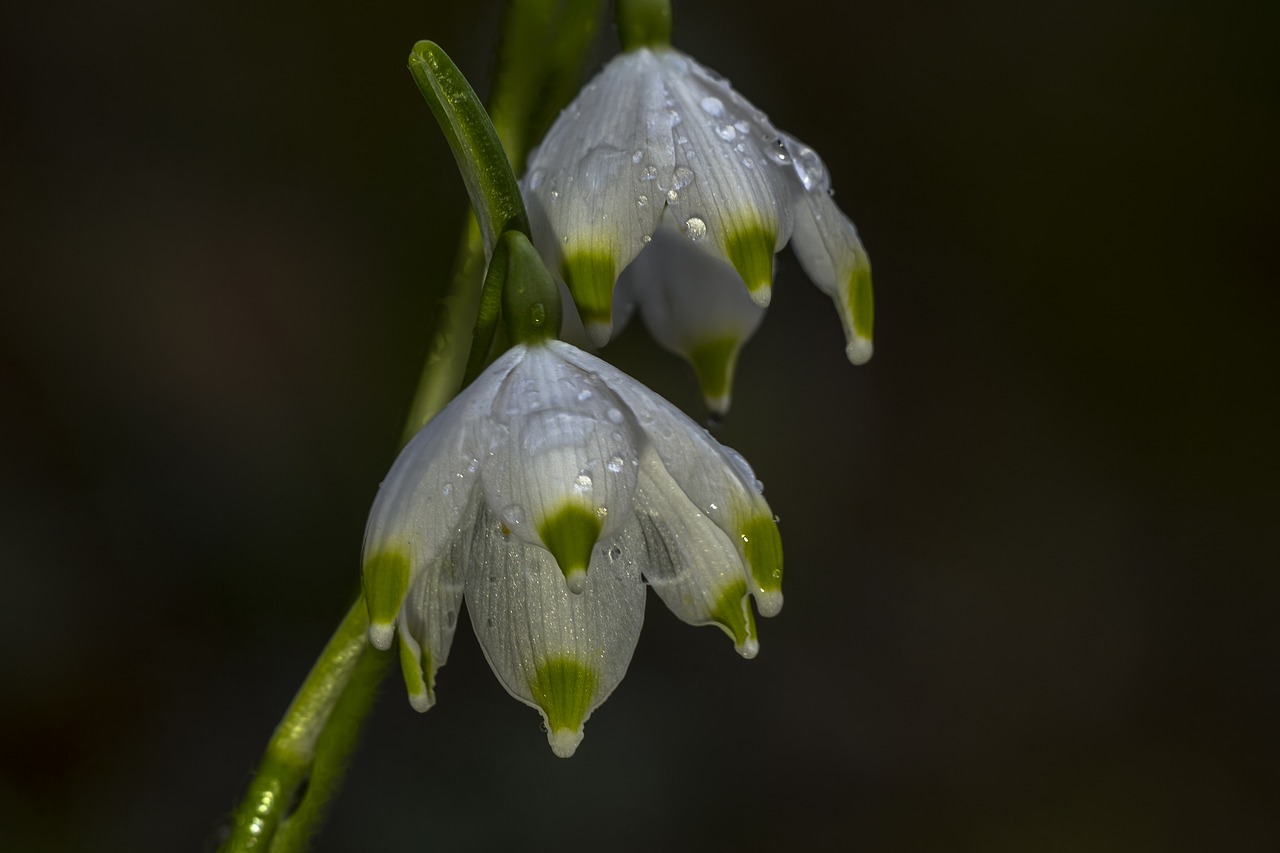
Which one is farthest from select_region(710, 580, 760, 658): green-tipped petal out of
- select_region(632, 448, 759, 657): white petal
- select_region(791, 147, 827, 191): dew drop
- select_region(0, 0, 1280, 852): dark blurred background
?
select_region(0, 0, 1280, 852): dark blurred background

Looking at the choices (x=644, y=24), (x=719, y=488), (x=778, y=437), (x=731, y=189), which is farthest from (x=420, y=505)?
(x=778, y=437)

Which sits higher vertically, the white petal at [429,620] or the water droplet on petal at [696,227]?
the water droplet on petal at [696,227]

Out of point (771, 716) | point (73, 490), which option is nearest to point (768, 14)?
point (771, 716)

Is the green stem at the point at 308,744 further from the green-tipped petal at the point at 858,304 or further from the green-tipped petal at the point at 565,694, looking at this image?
the green-tipped petal at the point at 858,304

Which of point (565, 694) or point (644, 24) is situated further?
point (644, 24)

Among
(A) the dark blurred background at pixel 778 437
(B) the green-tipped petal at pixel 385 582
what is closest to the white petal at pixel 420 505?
(B) the green-tipped petal at pixel 385 582

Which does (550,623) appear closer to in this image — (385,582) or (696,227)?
(385,582)

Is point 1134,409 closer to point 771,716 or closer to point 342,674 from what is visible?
point 771,716

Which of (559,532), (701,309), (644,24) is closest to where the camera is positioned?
(559,532)

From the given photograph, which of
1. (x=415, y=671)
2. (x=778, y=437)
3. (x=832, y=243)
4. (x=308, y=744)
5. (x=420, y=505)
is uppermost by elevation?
(x=832, y=243)
